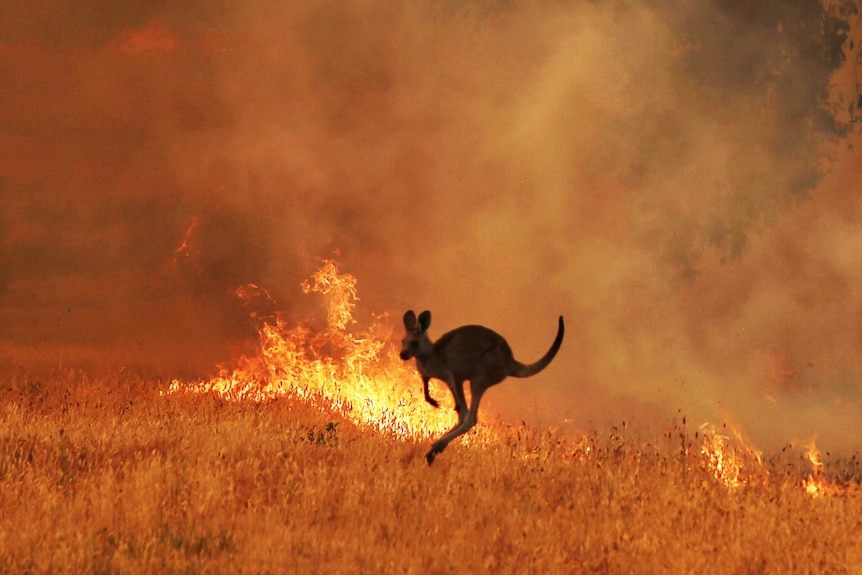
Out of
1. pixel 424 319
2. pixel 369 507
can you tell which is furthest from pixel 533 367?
pixel 369 507

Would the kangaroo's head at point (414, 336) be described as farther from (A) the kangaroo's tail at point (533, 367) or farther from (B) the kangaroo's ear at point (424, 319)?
(A) the kangaroo's tail at point (533, 367)

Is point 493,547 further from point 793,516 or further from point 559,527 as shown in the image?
point 793,516

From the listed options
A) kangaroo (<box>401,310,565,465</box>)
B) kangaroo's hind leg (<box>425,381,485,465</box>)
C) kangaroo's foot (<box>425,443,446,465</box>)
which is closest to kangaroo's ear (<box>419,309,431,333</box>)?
kangaroo (<box>401,310,565,465</box>)

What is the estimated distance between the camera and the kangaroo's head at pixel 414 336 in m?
11.6

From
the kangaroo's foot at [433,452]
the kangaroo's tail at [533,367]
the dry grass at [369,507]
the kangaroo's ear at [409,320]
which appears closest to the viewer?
the dry grass at [369,507]

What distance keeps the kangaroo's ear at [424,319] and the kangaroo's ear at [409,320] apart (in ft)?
0.28

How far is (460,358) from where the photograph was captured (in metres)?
11.8

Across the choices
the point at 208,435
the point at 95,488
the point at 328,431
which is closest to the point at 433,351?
the point at 328,431

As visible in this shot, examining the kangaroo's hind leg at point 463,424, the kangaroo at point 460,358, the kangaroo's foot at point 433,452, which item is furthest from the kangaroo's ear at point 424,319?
the kangaroo's foot at point 433,452

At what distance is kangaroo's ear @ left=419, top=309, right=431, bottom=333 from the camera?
11.5m

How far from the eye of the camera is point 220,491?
31.8 ft

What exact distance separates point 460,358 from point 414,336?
0.67m

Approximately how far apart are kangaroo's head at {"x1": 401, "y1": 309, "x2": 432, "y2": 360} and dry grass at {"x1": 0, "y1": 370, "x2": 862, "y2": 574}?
1.35 m

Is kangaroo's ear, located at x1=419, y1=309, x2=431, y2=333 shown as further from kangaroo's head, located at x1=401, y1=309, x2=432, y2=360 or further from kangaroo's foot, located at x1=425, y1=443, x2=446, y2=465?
kangaroo's foot, located at x1=425, y1=443, x2=446, y2=465
